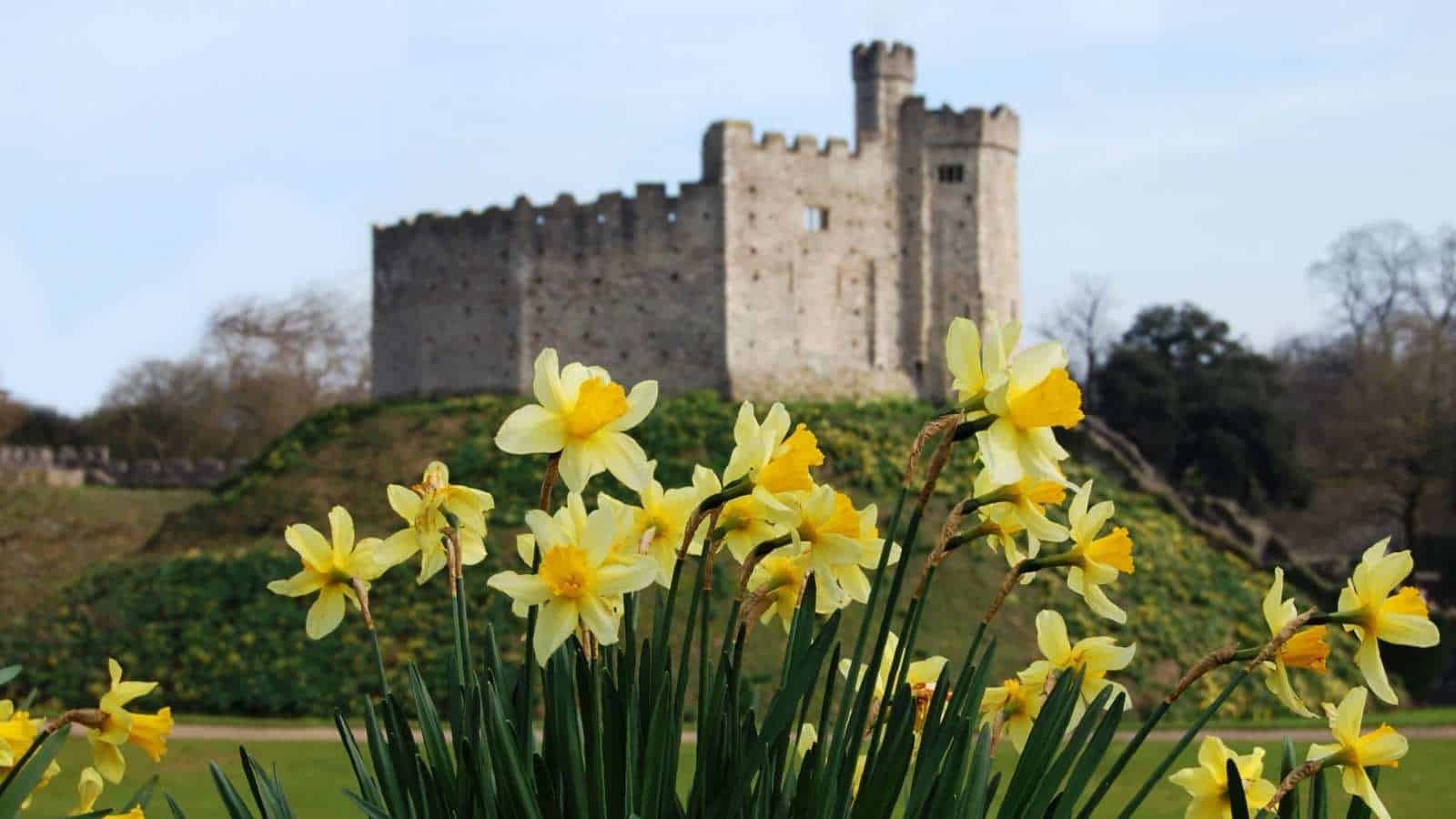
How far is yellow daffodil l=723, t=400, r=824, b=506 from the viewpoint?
301cm

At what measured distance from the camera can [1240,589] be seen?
25.3 metres

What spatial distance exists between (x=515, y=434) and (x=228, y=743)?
14369 millimetres

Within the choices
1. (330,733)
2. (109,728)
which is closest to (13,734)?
(109,728)

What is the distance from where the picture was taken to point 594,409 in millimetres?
2953

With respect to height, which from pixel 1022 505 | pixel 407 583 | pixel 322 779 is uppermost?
pixel 1022 505

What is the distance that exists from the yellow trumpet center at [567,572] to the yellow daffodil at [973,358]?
2.17ft

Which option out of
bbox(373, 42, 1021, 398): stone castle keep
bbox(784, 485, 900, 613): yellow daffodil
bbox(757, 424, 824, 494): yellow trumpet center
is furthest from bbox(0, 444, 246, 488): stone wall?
bbox(757, 424, 824, 494): yellow trumpet center

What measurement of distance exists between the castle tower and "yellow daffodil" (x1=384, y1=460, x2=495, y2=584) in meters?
30.5

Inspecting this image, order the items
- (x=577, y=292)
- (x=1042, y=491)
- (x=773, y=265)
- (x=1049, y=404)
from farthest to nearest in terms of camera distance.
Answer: (x=577, y=292)
(x=773, y=265)
(x=1042, y=491)
(x=1049, y=404)

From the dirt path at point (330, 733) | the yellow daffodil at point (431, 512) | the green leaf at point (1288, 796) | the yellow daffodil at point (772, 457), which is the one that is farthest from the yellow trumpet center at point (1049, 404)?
the dirt path at point (330, 733)

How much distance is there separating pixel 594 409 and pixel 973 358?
24.6 inches

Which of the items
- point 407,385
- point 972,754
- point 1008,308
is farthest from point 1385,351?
point 972,754

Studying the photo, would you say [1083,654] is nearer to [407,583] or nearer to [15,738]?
[15,738]

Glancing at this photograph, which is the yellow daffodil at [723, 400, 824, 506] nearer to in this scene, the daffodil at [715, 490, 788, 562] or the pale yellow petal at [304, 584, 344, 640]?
the daffodil at [715, 490, 788, 562]
